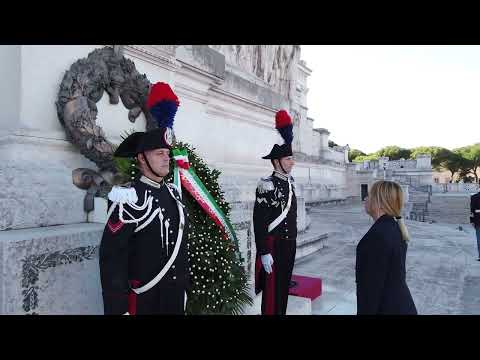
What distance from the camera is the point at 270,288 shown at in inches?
138

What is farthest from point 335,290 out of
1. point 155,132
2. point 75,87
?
point 75,87

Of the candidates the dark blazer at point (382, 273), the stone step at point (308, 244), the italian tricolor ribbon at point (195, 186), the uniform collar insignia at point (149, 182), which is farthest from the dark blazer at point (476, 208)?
the uniform collar insignia at point (149, 182)

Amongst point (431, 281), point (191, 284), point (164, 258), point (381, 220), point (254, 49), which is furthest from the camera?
point (254, 49)

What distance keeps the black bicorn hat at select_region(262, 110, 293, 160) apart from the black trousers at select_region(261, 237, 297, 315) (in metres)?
0.90

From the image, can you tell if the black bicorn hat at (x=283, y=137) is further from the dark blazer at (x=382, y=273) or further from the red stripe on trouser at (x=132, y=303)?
the red stripe on trouser at (x=132, y=303)

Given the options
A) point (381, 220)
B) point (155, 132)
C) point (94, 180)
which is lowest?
point (381, 220)

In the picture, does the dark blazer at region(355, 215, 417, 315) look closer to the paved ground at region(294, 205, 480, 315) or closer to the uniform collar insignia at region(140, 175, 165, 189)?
the uniform collar insignia at region(140, 175, 165, 189)

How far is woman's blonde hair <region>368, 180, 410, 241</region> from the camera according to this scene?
2.30 meters

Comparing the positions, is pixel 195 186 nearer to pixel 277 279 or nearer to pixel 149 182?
pixel 149 182

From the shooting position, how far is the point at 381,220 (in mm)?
2260

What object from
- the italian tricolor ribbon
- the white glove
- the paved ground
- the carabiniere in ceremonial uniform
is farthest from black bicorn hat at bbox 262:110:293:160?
the paved ground

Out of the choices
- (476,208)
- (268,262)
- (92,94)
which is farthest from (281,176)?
(476,208)

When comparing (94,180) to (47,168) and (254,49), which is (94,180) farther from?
(254,49)

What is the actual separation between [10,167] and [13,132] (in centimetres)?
38
